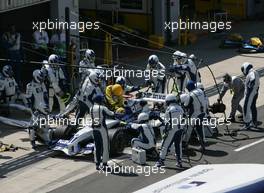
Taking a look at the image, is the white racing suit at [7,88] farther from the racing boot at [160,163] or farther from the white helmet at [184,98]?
the racing boot at [160,163]

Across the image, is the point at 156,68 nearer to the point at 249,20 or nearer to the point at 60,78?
the point at 60,78

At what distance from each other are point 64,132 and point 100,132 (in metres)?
2.10

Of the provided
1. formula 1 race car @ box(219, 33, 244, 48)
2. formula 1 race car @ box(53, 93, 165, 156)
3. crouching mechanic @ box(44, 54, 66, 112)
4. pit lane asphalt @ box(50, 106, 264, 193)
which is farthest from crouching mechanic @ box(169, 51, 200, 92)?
formula 1 race car @ box(219, 33, 244, 48)

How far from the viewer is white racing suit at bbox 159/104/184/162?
16.6 m

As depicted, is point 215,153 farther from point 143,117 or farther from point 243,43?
point 243,43

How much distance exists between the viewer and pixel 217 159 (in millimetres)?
17484

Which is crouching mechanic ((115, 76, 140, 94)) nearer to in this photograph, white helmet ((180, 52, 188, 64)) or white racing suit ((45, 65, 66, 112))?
white helmet ((180, 52, 188, 64))

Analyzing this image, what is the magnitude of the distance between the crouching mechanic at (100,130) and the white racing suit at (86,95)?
6.83 feet

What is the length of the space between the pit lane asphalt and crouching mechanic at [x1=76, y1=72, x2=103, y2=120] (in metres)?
2.15

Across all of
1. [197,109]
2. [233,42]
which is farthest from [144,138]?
[233,42]

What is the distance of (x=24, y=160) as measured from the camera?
1794 cm

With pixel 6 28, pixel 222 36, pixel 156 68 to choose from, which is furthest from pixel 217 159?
pixel 222 36

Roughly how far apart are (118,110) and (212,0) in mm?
19683

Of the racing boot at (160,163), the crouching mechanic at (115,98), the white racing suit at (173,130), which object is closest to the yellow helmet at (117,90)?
the crouching mechanic at (115,98)
